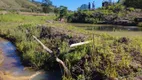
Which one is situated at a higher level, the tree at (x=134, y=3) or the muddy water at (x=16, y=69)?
the tree at (x=134, y=3)

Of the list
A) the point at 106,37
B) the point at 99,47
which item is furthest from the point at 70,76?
the point at 106,37

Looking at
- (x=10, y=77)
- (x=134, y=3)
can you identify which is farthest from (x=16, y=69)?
(x=134, y=3)

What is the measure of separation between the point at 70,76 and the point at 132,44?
350cm

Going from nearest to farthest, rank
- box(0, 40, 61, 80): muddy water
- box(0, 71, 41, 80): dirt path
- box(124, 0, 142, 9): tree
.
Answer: box(0, 71, 41, 80): dirt path
box(0, 40, 61, 80): muddy water
box(124, 0, 142, 9): tree

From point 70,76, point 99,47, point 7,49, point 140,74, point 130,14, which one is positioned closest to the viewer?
point 140,74

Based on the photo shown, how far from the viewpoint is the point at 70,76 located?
36.8ft

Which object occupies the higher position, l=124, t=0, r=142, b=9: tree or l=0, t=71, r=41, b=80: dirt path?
l=124, t=0, r=142, b=9: tree

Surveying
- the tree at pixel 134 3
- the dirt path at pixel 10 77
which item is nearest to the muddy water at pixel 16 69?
the dirt path at pixel 10 77

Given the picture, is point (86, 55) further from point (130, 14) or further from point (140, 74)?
point (130, 14)

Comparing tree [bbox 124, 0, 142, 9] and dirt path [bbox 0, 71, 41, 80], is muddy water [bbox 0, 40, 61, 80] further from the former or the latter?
tree [bbox 124, 0, 142, 9]

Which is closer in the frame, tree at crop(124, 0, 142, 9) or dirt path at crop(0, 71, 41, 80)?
dirt path at crop(0, 71, 41, 80)

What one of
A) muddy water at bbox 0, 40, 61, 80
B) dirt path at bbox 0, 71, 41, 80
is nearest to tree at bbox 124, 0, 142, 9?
muddy water at bbox 0, 40, 61, 80

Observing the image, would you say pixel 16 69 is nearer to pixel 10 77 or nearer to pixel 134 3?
pixel 10 77

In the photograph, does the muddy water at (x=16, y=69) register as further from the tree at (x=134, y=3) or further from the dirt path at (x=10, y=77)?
the tree at (x=134, y=3)
